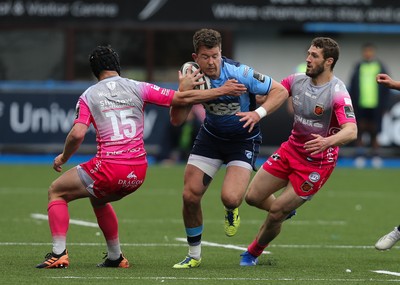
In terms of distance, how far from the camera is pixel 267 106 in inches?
438

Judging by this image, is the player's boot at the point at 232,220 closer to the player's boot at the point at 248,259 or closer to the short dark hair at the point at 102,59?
the player's boot at the point at 248,259

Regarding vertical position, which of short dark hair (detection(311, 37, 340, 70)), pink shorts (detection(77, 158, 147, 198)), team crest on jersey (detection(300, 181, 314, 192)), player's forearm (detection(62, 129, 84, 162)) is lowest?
team crest on jersey (detection(300, 181, 314, 192))

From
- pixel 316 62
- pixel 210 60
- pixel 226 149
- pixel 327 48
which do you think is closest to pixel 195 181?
pixel 226 149

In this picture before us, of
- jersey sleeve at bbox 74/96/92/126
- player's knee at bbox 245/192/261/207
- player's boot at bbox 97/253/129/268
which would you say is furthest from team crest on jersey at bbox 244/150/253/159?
jersey sleeve at bbox 74/96/92/126

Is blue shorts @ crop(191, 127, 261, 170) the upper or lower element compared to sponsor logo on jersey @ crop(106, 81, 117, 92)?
lower

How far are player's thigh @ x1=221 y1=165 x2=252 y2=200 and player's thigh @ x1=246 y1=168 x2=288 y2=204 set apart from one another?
228mm

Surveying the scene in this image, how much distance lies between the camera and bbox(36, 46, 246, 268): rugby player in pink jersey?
10734 mm

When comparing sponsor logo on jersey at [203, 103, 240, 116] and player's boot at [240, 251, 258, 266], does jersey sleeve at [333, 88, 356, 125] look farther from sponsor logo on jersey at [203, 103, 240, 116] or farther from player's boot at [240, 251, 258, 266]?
player's boot at [240, 251, 258, 266]

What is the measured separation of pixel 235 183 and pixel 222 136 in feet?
1.67

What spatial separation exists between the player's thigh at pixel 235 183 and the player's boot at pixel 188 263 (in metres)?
0.66

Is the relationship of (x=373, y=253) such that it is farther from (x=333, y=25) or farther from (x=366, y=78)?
(x=333, y=25)

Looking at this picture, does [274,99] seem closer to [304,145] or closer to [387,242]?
[304,145]

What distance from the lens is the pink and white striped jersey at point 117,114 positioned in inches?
424

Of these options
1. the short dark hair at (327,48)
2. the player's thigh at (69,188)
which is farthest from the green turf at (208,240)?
the short dark hair at (327,48)
